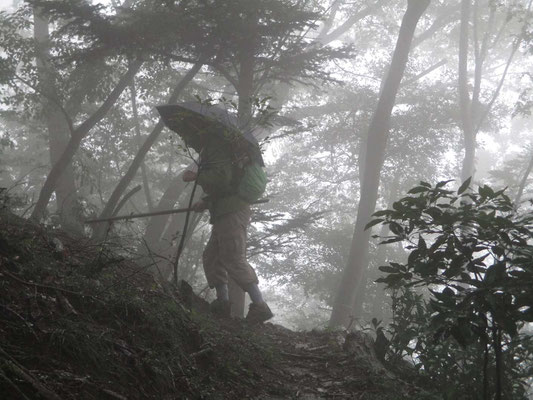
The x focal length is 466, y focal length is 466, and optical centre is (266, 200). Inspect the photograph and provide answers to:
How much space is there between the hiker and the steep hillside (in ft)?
2.92

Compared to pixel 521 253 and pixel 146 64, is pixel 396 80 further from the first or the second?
pixel 521 253

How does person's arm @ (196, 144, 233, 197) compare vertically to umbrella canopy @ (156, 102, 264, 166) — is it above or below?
below

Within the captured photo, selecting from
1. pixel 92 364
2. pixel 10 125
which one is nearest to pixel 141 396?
pixel 92 364

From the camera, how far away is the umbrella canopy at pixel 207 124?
15.8 feet

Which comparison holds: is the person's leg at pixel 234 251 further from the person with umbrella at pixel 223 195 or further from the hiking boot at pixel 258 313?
the hiking boot at pixel 258 313

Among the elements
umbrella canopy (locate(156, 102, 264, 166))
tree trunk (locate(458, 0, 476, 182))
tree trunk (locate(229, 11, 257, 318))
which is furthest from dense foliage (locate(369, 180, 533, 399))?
tree trunk (locate(458, 0, 476, 182))

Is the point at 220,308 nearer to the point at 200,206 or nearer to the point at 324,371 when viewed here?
the point at 200,206

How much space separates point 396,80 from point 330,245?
839cm

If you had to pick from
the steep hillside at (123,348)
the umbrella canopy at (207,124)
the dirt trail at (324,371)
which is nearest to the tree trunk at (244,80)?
the umbrella canopy at (207,124)

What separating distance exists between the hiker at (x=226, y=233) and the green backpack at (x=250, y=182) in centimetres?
6

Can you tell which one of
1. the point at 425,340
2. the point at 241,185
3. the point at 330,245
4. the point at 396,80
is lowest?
the point at 425,340

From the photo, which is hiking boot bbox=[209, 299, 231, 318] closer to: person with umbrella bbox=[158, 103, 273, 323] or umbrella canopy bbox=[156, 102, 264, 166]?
person with umbrella bbox=[158, 103, 273, 323]

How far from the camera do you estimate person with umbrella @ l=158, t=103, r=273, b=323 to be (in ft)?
17.2

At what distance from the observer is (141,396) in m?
2.35
